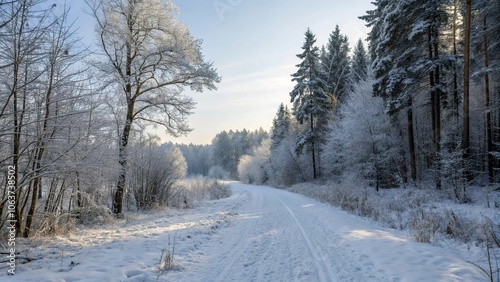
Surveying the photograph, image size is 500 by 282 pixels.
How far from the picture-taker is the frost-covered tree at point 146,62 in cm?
1048

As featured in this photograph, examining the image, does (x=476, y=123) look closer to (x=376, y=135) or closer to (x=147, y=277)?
(x=376, y=135)

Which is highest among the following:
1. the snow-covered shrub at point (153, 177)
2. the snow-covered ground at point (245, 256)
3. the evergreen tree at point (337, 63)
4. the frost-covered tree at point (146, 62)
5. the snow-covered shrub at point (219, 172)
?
the evergreen tree at point (337, 63)

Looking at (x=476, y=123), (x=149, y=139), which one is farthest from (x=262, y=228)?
(x=476, y=123)

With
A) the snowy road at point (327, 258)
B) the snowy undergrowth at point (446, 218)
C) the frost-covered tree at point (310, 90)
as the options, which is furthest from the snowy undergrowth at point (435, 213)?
the frost-covered tree at point (310, 90)

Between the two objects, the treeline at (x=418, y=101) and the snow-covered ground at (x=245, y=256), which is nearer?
the snow-covered ground at (x=245, y=256)

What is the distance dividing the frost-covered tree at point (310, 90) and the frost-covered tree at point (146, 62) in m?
21.1

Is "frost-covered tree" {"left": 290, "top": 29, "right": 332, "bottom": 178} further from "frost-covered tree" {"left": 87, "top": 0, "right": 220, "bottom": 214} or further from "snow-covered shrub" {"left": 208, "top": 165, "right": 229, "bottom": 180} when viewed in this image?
"snow-covered shrub" {"left": 208, "top": 165, "right": 229, "bottom": 180}

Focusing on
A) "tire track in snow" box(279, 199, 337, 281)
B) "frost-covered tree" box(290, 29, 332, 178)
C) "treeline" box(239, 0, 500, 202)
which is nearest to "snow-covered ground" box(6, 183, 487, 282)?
"tire track in snow" box(279, 199, 337, 281)

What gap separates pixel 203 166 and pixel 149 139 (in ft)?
358

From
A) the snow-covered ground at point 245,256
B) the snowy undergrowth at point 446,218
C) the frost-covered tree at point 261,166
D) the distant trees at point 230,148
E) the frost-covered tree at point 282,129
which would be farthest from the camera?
the distant trees at point 230,148

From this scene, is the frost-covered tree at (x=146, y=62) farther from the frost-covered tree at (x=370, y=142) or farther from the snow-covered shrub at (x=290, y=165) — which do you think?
the snow-covered shrub at (x=290, y=165)

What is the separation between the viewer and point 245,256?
6.00 m

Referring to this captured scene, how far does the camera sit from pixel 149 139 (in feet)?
43.5

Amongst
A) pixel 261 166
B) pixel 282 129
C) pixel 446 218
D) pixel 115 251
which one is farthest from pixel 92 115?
pixel 261 166
